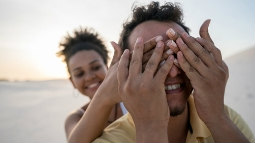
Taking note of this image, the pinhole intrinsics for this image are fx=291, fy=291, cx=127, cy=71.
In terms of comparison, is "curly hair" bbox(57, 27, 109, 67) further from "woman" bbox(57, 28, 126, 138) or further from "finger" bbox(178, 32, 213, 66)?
"finger" bbox(178, 32, 213, 66)

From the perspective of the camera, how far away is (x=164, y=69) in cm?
191

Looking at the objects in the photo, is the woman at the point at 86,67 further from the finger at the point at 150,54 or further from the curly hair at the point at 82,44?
the finger at the point at 150,54

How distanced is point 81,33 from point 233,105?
5502 millimetres

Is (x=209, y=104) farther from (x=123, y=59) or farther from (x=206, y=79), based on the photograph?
(x=123, y=59)

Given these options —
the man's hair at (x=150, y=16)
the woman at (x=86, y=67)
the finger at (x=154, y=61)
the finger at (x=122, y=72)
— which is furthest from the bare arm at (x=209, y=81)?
the woman at (x=86, y=67)

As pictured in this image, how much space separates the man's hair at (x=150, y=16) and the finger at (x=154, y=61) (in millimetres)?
673

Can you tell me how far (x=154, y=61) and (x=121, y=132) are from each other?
0.75m

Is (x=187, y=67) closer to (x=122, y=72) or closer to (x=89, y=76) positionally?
(x=122, y=72)

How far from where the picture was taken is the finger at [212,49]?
196 cm

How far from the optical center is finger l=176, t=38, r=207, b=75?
1.91m

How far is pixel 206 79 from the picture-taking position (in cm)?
190

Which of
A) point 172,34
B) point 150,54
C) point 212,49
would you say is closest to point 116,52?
point 150,54

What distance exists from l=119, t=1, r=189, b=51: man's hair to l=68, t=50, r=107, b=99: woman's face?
1.36 m

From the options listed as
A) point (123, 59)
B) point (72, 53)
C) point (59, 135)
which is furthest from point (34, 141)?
point (123, 59)
